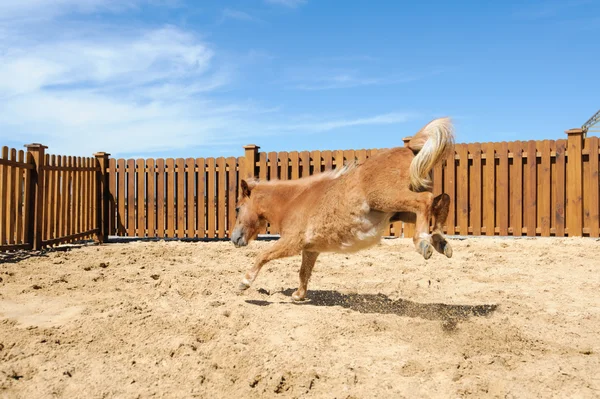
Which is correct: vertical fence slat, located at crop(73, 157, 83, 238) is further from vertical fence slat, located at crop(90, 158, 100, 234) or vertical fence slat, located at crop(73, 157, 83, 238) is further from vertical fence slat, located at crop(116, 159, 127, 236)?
vertical fence slat, located at crop(116, 159, 127, 236)

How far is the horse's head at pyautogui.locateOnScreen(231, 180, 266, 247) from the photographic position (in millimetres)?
5977

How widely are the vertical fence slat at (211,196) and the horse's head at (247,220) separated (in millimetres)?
7317

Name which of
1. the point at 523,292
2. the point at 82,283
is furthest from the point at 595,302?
the point at 82,283

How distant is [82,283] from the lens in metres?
6.41

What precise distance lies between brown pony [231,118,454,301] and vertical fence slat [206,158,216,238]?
7760 mm

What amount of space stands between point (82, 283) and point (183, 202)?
23.1 ft

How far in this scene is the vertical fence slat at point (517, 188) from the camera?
38.0ft

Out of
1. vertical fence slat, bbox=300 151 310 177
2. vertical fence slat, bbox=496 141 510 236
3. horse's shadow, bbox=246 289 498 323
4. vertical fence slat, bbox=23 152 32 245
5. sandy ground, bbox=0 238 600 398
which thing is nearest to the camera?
sandy ground, bbox=0 238 600 398

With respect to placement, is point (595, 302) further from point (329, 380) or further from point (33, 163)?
point (33, 163)

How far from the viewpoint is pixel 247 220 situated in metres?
6.00

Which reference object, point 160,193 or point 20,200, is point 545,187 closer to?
point 160,193

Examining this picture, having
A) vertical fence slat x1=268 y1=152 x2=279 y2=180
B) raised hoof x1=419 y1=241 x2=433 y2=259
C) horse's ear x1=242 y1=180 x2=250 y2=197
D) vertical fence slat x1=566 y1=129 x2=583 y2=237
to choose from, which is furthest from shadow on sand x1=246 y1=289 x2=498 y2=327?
vertical fence slat x1=268 y1=152 x2=279 y2=180

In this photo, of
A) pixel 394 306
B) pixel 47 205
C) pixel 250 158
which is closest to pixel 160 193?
pixel 250 158

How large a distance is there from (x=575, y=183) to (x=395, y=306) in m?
8.05
